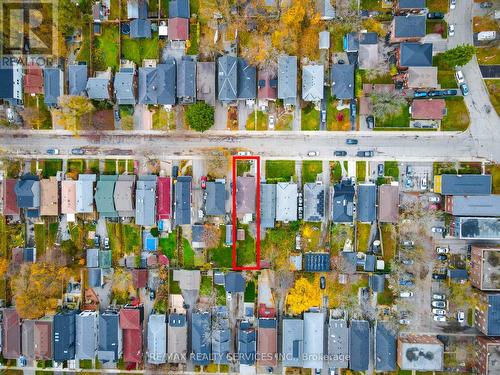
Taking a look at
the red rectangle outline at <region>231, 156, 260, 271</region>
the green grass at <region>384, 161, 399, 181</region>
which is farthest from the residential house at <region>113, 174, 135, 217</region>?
the green grass at <region>384, 161, 399, 181</region>

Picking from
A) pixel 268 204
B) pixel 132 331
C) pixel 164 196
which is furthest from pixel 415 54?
pixel 132 331

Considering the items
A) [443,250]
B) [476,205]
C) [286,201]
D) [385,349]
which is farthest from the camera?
[443,250]

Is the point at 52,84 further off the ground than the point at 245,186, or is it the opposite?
the point at 52,84

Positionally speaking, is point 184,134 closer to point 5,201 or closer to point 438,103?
point 5,201

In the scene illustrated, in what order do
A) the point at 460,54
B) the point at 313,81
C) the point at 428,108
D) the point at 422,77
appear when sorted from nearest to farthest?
the point at 460,54
the point at 422,77
the point at 313,81
the point at 428,108

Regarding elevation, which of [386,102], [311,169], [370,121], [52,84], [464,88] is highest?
[52,84]

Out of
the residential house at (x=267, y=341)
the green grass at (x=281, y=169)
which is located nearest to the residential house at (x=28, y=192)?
the green grass at (x=281, y=169)

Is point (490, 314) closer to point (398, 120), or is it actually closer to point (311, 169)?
point (398, 120)
